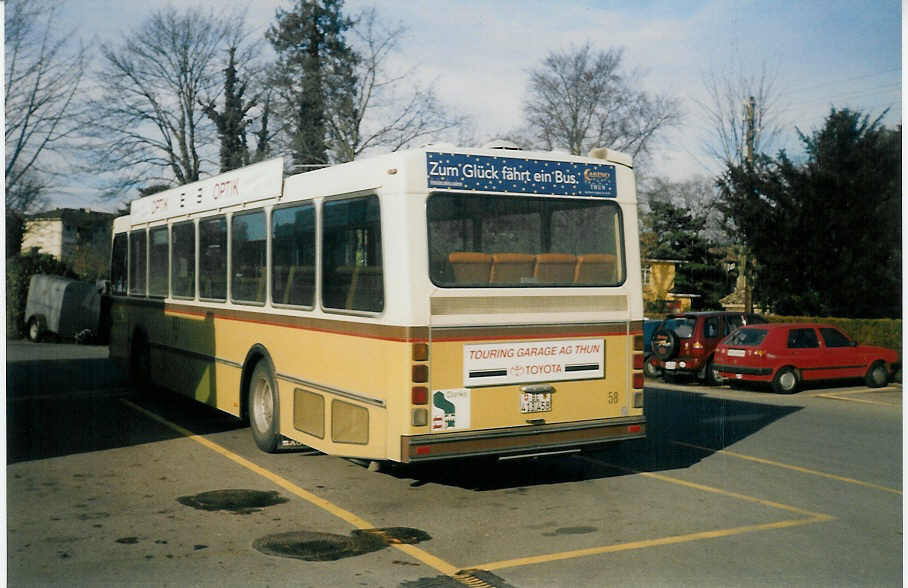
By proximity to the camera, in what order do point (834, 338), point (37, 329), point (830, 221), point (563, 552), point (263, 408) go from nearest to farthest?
1. point (563, 552)
2. point (263, 408)
3. point (834, 338)
4. point (830, 221)
5. point (37, 329)

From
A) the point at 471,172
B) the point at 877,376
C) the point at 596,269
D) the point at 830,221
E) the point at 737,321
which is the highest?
the point at 830,221

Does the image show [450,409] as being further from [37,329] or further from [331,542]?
[37,329]

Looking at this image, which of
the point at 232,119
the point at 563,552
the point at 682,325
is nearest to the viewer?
the point at 563,552

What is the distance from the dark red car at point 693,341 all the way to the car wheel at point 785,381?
1.69 m

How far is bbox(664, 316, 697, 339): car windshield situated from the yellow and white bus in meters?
11.8

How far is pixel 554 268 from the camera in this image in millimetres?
8617

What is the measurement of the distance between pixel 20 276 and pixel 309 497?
31860 mm

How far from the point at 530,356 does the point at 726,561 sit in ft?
8.61

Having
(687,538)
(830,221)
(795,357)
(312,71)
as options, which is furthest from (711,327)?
(312,71)

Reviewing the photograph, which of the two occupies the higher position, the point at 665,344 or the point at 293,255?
the point at 293,255

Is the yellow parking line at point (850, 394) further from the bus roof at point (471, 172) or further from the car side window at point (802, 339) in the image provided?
the bus roof at point (471, 172)

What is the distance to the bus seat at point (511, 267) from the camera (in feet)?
27.3

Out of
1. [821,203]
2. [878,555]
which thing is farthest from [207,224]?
[821,203]

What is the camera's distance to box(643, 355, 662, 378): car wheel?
2094 centimetres
